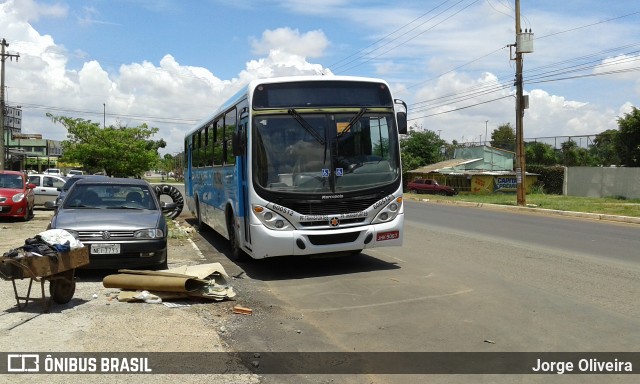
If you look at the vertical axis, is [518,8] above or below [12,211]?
above

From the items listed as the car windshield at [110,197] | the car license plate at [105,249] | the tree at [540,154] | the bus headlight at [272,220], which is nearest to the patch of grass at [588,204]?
the tree at [540,154]

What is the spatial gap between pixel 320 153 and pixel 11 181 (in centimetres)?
1437

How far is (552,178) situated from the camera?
5269 centimetres

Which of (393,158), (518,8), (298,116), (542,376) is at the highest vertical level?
(518,8)

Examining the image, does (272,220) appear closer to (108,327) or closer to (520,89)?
(108,327)

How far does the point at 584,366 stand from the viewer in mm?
5219

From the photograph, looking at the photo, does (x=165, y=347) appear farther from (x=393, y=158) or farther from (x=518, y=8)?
(x=518, y=8)

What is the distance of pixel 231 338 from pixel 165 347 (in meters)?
0.75

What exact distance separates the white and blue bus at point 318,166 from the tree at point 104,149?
36.2 meters

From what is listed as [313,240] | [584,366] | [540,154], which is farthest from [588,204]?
[584,366]

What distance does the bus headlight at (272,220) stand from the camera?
30.8 feet

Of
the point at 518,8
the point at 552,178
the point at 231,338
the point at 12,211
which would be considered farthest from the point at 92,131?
the point at 231,338

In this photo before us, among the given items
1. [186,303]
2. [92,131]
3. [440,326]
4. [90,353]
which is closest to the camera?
[90,353]

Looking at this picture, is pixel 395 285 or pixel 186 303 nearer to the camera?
pixel 186 303
